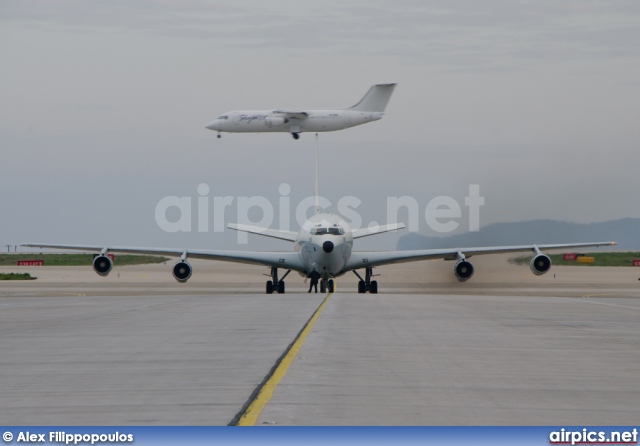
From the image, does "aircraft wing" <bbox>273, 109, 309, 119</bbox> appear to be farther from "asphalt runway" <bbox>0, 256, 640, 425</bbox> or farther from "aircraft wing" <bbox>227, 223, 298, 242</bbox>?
"asphalt runway" <bbox>0, 256, 640, 425</bbox>

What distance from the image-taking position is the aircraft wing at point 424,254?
161 feet

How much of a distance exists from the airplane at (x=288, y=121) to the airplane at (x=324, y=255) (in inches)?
1709

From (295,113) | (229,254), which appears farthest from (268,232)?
(295,113)

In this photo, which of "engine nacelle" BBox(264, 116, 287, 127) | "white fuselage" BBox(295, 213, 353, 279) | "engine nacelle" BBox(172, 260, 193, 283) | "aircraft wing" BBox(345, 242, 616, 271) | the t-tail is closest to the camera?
"white fuselage" BBox(295, 213, 353, 279)

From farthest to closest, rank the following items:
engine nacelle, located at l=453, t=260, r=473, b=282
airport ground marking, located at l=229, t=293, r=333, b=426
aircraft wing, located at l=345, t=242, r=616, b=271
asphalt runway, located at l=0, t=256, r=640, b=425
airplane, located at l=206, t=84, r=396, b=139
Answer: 1. airplane, located at l=206, t=84, r=396, b=139
2. aircraft wing, located at l=345, t=242, r=616, b=271
3. engine nacelle, located at l=453, t=260, r=473, b=282
4. asphalt runway, located at l=0, t=256, r=640, b=425
5. airport ground marking, located at l=229, t=293, r=333, b=426

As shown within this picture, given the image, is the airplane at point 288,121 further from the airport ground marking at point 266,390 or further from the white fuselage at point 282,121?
the airport ground marking at point 266,390

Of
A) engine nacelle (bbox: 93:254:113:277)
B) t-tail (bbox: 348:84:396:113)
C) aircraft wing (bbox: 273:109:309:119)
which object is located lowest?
engine nacelle (bbox: 93:254:113:277)

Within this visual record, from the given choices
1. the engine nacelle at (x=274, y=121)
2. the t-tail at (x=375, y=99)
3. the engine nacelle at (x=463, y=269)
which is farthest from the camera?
the t-tail at (x=375, y=99)

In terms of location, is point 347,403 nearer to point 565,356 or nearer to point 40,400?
point 40,400

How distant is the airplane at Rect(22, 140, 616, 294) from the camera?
46500 mm

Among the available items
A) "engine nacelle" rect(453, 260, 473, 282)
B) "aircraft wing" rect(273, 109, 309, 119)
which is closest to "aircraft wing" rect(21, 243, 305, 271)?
"engine nacelle" rect(453, 260, 473, 282)

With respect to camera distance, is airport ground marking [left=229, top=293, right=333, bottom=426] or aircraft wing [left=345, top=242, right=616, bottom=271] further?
aircraft wing [left=345, top=242, right=616, bottom=271]

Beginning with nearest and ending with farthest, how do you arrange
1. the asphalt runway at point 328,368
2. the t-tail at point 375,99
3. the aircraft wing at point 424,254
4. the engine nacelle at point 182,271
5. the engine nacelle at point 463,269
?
the asphalt runway at point 328,368 → the engine nacelle at point 182,271 → the engine nacelle at point 463,269 → the aircraft wing at point 424,254 → the t-tail at point 375,99

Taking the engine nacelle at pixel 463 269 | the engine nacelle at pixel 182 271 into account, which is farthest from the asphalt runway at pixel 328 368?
the engine nacelle at pixel 463 269
